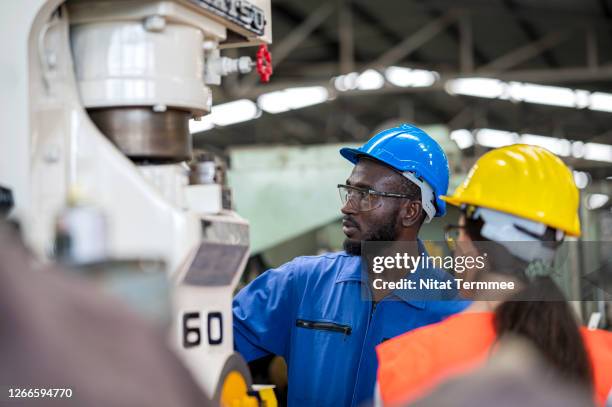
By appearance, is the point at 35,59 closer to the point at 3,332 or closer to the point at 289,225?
the point at 3,332

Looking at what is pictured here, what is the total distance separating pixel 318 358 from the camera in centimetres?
202

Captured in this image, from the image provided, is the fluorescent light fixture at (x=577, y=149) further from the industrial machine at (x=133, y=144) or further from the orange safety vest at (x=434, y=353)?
the industrial machine at (x=133, y=144)

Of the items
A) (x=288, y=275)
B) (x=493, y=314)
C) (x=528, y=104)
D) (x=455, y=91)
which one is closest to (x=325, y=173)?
(x=288, y=275)

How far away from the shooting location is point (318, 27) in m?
8.11

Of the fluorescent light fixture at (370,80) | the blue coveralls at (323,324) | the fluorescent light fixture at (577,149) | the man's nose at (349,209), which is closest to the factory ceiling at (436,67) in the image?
the fluorescent light fixture at (370,80)

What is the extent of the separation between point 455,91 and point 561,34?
9.01 feet

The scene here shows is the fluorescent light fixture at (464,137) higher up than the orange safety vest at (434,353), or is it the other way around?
the fluorescent light fixture at (464,137)

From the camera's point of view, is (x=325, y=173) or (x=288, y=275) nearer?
(x=288, y=275)

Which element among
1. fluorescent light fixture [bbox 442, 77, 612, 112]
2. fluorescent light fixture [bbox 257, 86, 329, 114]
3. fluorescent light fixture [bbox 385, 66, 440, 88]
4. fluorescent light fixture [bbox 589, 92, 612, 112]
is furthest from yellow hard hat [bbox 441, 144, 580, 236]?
fluorescent light fixture [bbox 589, 92, 612, 112]

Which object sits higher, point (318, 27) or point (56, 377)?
point (318, 27)

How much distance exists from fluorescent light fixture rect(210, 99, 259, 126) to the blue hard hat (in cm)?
847

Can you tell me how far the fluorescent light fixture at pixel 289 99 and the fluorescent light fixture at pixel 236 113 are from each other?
0.40ft

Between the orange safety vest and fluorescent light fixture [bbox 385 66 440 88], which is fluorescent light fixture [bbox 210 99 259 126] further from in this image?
the orange safety vest

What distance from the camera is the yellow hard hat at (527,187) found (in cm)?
144
